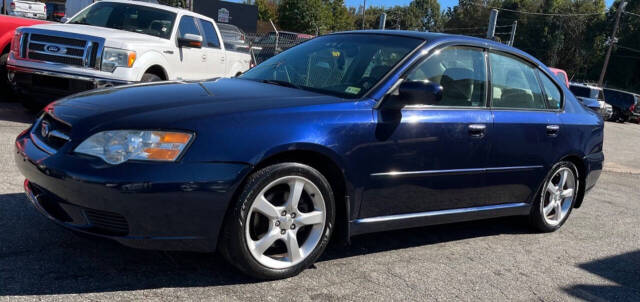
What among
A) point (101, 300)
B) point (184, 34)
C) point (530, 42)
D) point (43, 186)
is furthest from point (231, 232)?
point (530, 42)

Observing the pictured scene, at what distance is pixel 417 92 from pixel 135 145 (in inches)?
66.4

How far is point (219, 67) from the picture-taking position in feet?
30.7

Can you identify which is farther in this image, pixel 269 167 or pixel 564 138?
pixel 564 138

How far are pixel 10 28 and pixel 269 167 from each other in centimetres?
680

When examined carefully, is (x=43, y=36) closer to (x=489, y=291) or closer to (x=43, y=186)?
(x=43, y=186)

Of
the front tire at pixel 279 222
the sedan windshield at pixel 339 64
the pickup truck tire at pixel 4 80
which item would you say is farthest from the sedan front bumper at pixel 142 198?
the pickup truck tire at pixel 4 80

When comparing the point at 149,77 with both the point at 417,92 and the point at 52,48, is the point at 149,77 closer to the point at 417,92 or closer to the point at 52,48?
the point at 52,48

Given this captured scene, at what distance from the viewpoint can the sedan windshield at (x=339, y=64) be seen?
3.75 metres

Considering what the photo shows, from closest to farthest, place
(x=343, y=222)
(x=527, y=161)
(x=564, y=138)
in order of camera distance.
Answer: (x=343, y=222) → (x=527, y=161) → (x=564, y=138)

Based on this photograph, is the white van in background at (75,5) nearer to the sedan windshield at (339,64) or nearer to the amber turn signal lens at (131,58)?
the amber turn signal lens at (131,58)

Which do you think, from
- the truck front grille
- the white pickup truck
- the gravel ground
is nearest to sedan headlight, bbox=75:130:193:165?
the gravel ground

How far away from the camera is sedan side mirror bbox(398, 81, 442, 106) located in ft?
11.4

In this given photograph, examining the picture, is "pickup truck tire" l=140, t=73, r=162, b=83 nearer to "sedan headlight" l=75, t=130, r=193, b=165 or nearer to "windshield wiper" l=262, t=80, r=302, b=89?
"windshield wiper" l=262, t=80, r=302, b=89

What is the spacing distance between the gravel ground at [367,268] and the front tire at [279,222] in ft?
0.39
